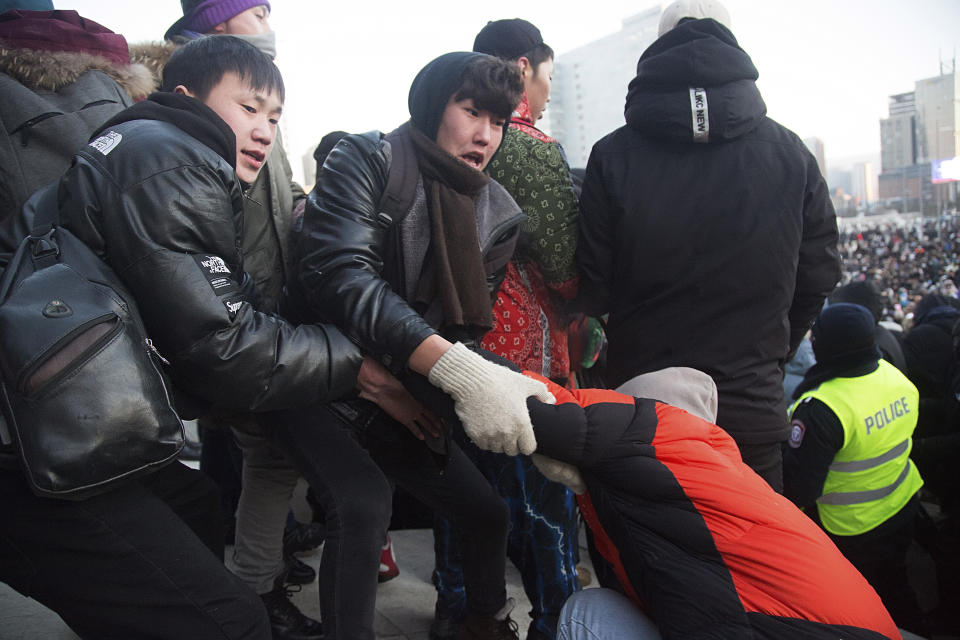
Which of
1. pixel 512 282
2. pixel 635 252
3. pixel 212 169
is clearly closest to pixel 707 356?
pixel 635 252

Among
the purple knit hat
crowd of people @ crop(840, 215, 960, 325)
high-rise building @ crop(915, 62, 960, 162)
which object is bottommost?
crowd of people @ crop(840, 215, 960, 325)

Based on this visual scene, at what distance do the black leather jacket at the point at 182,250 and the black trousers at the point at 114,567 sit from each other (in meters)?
0.32

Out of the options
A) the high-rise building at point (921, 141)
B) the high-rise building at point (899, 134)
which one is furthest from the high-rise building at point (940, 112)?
the high-rise building at point (899, 134)

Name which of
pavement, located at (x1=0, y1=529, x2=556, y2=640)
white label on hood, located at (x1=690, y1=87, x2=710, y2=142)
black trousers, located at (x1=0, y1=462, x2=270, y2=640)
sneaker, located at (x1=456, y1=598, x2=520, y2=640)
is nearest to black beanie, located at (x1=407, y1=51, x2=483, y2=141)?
white label on hood, located at (x1=690, y1=87, x2=710, y2=142)

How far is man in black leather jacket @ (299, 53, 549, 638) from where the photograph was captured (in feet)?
5.84

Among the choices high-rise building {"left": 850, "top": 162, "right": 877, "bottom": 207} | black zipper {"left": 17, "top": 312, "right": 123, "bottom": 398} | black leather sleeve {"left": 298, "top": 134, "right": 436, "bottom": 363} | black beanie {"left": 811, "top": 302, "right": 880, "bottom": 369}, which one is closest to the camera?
black zipper {"left": 17, "top": 312, "right": 123, "bottom": 398}

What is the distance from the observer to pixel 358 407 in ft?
6.70

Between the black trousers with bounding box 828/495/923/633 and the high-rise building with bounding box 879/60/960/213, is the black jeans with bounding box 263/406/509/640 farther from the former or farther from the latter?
the high-rise building with bounding box 879/60/960/213

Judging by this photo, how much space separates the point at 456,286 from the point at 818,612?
121 centimetres

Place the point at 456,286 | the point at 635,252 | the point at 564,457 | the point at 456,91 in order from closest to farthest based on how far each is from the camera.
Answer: the point at 564,457
the point at 456,286
the point at 456,91
the point at 635,252

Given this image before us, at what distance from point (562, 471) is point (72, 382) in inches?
41.9

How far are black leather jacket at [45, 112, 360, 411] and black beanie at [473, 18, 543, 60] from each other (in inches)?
64.3

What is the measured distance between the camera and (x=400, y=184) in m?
2.04

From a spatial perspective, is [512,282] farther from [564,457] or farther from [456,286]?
[564,457]
